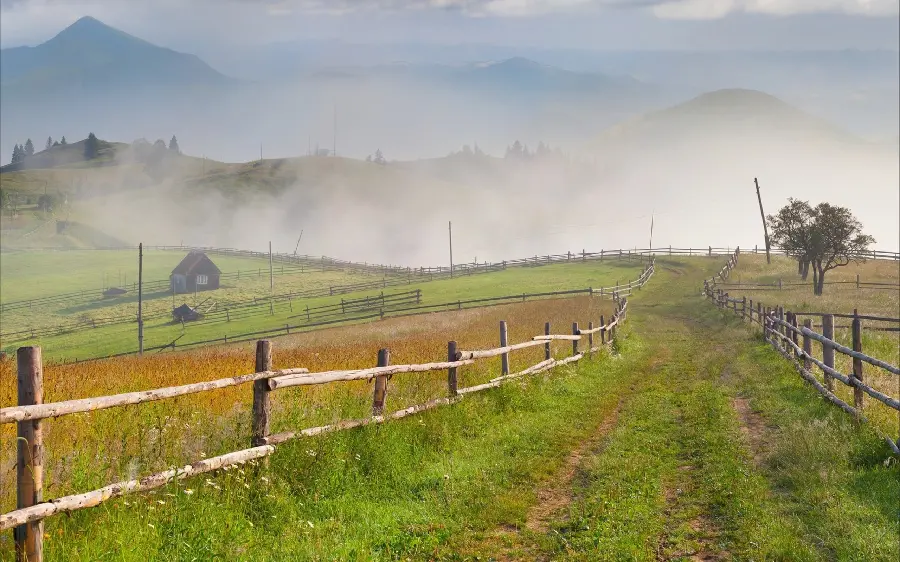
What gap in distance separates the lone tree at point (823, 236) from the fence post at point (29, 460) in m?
59.7

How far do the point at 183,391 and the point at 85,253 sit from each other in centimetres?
14296

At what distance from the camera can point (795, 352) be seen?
20547mm

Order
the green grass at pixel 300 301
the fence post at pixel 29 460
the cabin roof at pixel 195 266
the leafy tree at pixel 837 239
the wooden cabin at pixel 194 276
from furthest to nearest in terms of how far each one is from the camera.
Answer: the cabin roof at pixel 195 266
the wooden cabin at pixel 194 276
the leafy tree at pixel 837 239
the green grass at pixel 300 301
the fence post at pixel 29 460

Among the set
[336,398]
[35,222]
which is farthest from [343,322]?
[35,222]

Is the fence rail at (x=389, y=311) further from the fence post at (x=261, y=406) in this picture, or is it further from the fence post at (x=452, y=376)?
the fence post at (x=261, y=406)

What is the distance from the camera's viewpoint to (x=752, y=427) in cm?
1379

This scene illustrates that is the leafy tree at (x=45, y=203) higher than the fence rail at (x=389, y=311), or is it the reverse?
the leafy tree at (x=45, y=203)

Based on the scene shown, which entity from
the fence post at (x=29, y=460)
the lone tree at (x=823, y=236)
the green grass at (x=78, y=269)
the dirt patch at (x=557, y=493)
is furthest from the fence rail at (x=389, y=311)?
the green grass at (x=78, y=269)

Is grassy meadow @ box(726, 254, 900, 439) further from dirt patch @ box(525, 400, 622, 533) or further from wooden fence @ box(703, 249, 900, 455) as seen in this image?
dirt patch @ box(525, 400, 622, 533)

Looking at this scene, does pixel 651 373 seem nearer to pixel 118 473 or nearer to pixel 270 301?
pixel 118 473

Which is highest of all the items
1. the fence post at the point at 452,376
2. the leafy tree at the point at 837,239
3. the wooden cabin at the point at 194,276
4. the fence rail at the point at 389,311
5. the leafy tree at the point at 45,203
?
the leafy tree at the point at 45,203

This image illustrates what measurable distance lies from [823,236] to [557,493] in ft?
187

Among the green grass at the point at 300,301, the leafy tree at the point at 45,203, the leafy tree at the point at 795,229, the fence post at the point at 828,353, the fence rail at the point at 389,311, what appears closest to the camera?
the fence post at the point at 828,353

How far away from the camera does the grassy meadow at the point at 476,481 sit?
7281 mm
